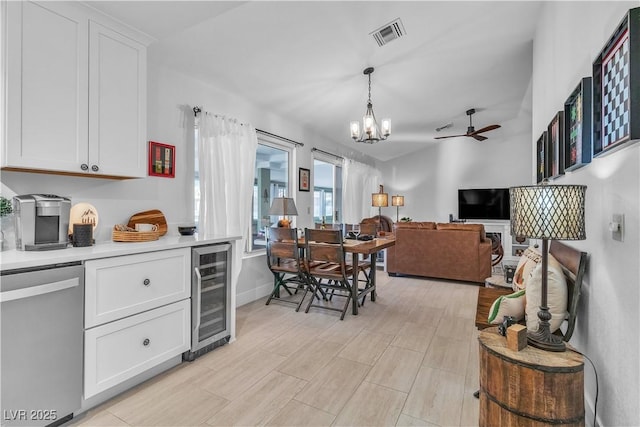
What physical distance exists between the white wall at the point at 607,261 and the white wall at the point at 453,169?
5.52 meters

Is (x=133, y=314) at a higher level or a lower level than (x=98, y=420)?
higher

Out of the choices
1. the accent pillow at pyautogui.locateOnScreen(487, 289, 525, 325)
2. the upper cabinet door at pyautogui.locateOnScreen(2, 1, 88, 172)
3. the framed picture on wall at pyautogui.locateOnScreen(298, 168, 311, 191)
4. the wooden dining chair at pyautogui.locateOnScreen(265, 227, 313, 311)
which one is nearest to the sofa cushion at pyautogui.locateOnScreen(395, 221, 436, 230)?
the framed picture on wall at pyautogui.locateOnScreen(298, 168, 311, 191)

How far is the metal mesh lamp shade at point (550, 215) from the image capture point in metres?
1.26

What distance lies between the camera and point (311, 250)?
3373 mm

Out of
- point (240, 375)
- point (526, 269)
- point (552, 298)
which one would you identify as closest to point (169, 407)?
point (240, 375)

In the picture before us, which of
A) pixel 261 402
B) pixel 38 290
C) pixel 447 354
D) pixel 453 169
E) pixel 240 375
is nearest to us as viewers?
pixel 38 290

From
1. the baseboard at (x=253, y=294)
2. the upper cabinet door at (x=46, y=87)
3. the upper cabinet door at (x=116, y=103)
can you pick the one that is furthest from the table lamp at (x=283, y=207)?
the upper cabinet door at (x=46, y=87)

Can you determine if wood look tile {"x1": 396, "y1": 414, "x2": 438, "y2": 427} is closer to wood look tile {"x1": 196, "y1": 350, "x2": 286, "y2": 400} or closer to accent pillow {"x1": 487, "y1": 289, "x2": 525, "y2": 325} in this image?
accent pillow {"x1": 487, "y1": 289, "x2": 525, "y2": 325}

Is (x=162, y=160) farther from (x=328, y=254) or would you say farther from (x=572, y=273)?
(x=572, y=273)

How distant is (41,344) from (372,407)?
1.77 metres

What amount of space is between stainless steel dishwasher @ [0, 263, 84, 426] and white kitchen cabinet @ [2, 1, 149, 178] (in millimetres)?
708

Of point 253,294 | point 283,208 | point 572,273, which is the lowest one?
point 253,294

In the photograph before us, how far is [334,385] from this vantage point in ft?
6.73

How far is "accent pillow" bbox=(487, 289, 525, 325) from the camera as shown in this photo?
1759 mm
